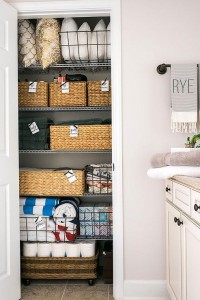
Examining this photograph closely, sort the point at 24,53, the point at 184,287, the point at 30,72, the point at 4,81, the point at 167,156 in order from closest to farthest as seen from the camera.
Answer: the point at 184,287
the point at 167,156
the point at 4,81
the point at 24,53
the point at 30,72

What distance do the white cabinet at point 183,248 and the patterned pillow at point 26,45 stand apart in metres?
1.64

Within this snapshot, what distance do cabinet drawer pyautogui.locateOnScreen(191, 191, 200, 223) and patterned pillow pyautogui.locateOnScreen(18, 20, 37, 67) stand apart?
1.88 metres

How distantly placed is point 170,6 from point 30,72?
1.43 metres

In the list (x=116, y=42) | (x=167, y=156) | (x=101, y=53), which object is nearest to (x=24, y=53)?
(x=101, y=53)

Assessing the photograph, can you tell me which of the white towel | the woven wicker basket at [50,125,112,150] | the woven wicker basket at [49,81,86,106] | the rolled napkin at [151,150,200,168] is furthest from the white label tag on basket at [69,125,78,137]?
the rolled napkin at [151,150,200,168]

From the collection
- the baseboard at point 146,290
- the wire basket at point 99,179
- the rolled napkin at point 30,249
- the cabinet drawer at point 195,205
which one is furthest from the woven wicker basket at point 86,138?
the cabinet drawer at point 195,205

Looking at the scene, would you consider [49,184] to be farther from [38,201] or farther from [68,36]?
[68,36]

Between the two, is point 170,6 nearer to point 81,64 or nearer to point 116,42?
point 116,42

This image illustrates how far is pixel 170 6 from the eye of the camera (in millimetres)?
2381

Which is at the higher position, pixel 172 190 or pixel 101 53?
pixel 101 53

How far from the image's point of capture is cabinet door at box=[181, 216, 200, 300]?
1.42 metres

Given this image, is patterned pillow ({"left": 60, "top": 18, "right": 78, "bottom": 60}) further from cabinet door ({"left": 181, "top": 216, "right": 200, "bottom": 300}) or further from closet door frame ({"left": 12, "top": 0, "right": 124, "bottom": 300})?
cabinet door ({"left": 181, "top": 216, "right": 200, "bottom": 300})

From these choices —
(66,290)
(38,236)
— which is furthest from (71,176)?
(66,290)

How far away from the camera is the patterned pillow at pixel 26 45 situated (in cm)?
270
